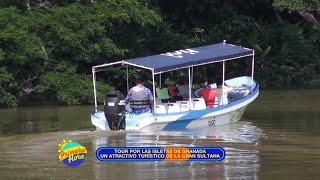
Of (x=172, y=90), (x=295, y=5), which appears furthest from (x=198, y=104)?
(x=295, y=5)

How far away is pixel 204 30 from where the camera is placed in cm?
3559

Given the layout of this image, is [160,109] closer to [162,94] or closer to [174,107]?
[174,107]

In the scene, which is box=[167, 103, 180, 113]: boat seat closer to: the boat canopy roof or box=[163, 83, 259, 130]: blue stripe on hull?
box=[163, 83, 259, 130]: blue stripe on hull

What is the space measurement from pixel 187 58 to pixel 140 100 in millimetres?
1795

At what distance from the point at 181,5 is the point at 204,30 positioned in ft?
4.97

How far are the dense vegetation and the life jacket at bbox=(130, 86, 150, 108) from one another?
781 centimetres

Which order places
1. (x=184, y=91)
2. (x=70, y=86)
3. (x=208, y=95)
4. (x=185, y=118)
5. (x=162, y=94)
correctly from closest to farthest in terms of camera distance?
(x=185, y=118), (x=208, y=95), (x=162, y=94), (x=184, y=91), (x=70, y=86)

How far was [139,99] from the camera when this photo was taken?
61.1 feet

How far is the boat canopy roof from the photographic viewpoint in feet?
61.6

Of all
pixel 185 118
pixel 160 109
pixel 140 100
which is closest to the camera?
pixel 140 100

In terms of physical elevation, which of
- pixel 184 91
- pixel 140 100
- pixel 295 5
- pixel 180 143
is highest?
pixel 295 5

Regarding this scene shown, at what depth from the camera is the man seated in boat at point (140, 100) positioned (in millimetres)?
18625

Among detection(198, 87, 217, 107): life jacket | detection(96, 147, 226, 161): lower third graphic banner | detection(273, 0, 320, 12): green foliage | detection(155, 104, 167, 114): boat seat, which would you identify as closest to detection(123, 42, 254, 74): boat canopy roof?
detection(198, 87, 217, 107): life jacket

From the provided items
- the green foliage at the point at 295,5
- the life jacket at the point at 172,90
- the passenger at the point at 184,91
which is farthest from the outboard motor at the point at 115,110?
the green foliage at the point at 295,5
